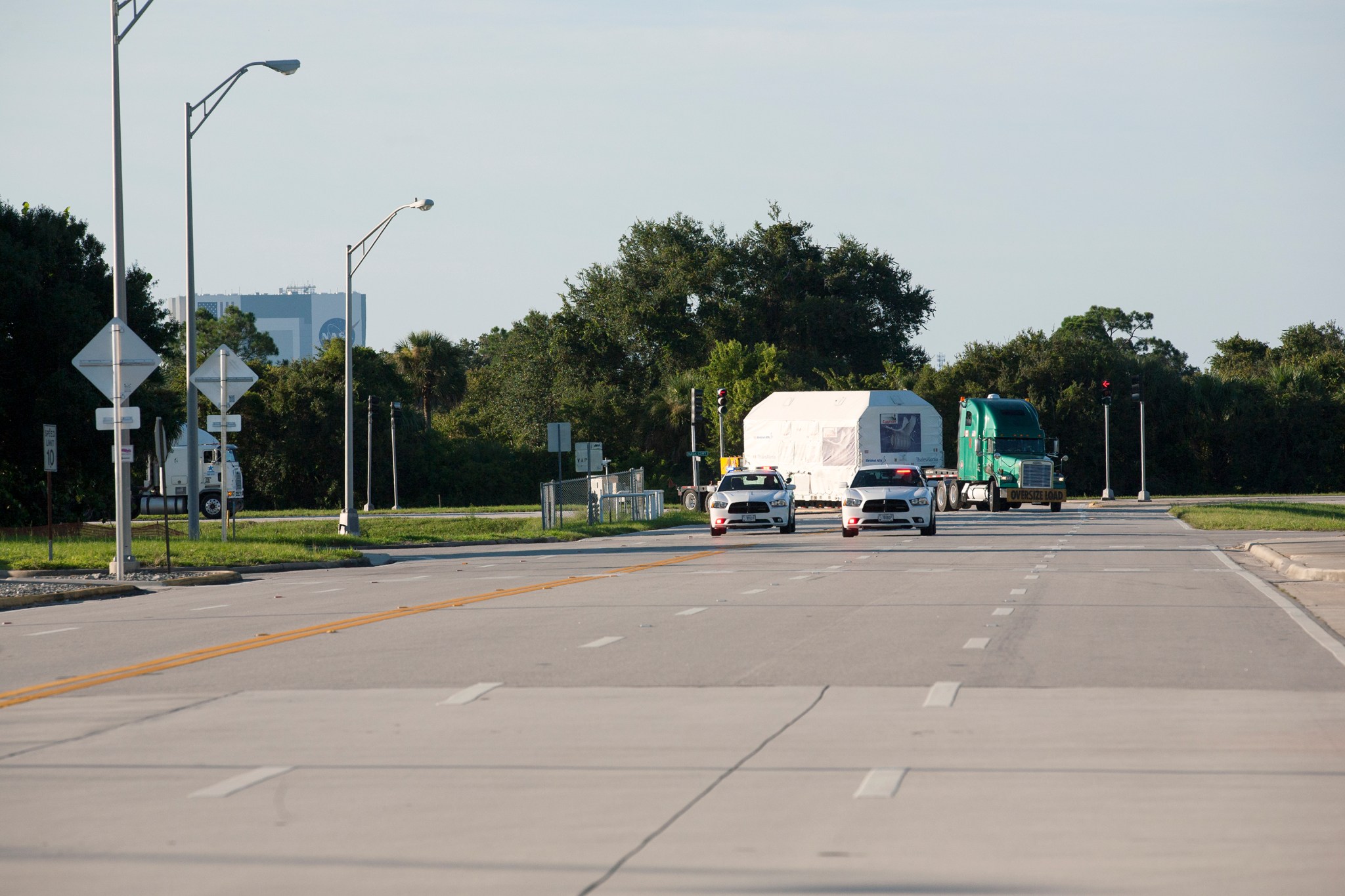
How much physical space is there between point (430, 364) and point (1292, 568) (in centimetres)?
7534

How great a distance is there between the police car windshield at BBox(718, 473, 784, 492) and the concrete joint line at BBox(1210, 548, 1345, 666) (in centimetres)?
1545

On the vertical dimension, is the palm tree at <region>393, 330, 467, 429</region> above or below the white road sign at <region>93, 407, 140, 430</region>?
above

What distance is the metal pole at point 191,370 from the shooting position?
99.1 ft

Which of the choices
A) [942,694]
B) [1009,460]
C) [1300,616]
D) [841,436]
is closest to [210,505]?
[841,436]

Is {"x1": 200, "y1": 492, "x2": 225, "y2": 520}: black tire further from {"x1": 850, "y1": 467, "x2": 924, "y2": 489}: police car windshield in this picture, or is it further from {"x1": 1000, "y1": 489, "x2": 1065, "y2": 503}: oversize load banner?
{"x1": 850, "y1": 467, "x2": 924, "y2": 489}: police car windshield

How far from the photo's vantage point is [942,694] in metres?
10.1

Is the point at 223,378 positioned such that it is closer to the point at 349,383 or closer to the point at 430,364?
the point at 349,383

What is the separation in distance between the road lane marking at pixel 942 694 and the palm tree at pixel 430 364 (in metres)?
81.9

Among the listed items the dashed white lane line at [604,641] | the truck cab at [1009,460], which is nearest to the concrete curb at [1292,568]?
the dashed white lane line at [604,641]

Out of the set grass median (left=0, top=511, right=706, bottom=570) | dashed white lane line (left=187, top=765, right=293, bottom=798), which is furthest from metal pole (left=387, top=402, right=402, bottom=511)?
dashed white lane line (left=187, top=765, right=293, bottom=798)

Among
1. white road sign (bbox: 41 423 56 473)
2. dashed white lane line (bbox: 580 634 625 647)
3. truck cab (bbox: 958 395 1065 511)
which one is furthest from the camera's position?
truck cab (bbox: 958 395 1065 511)

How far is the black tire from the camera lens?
61.1 meters

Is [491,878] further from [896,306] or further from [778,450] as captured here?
[896,306]

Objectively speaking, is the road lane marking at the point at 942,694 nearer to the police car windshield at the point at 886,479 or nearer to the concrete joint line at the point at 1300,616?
the concrete joint line at the point at 1300,616
